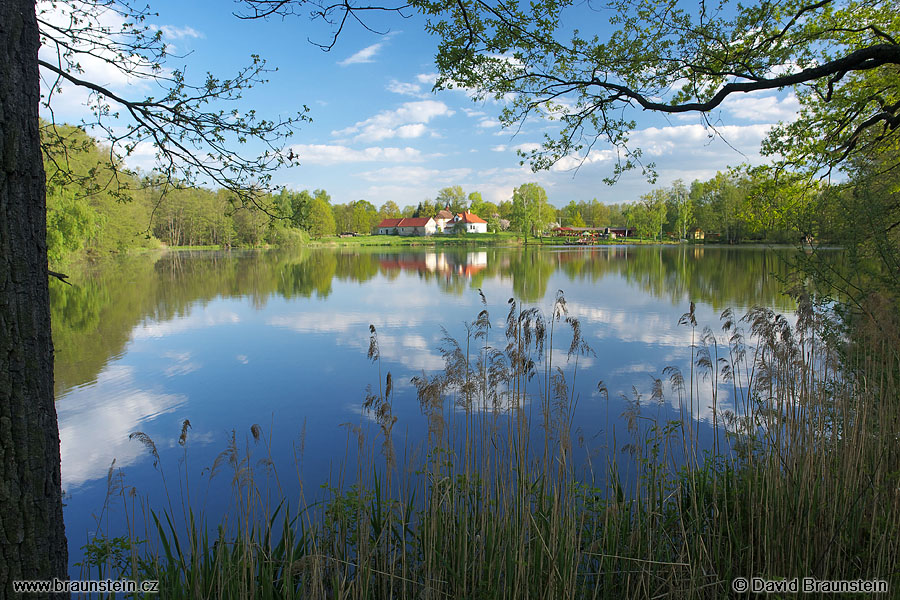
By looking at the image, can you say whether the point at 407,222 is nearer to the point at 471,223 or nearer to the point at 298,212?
the point at 471,223

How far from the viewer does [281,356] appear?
11086 millimetres

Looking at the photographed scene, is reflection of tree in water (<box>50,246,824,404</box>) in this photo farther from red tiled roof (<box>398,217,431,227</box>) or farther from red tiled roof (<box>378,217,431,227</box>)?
red tiled roof (<box>378,217,431,227</box>)

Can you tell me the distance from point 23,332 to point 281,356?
974 centimetres

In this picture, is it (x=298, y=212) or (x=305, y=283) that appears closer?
(x=298, y=212)

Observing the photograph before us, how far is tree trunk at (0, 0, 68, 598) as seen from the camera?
1.67 meters

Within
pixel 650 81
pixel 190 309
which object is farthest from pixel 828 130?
pixel 190 309

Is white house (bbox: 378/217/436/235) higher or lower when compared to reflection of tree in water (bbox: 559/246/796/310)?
higher

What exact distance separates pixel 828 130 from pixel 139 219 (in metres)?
47.4

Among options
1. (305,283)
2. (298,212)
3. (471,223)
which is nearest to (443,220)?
(471,223)

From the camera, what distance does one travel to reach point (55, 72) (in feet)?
12.5

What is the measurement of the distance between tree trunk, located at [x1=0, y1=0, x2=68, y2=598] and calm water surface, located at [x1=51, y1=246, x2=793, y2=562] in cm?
127

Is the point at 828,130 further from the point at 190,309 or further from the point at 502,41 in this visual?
the point at 190,309

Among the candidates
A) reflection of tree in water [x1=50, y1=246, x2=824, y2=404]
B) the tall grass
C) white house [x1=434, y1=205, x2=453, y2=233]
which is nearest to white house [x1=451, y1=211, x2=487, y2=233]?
white house [x1=434, y1=205, x2=453, y2=233]

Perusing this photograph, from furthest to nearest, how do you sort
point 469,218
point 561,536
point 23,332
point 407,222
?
1. point 407,222
2. point 469,218
3. point 561,536
4. point 23,332
